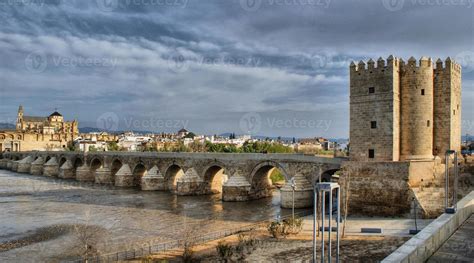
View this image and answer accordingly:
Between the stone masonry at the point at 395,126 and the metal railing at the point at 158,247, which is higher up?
the stone masonry at the point at 395,126

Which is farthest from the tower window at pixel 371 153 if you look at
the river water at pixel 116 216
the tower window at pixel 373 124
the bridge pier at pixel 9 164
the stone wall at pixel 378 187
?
the bridge pier at pixel 9 164

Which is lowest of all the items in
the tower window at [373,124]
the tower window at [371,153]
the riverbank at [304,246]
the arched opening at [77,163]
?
the riverbank at [304,246]

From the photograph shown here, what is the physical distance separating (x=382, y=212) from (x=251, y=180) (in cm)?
1439

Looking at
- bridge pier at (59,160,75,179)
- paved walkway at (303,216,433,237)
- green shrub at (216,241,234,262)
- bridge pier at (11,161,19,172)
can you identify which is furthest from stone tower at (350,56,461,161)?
bridge pier at (11,161,19,172)

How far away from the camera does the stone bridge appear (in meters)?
28.8

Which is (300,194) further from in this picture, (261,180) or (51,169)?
(51,169)

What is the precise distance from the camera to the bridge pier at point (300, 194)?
28.2 metres

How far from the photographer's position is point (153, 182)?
140 feet

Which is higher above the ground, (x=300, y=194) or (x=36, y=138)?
(x=36, y=138)

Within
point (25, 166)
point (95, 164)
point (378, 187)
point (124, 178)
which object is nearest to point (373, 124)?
point (378, 187)

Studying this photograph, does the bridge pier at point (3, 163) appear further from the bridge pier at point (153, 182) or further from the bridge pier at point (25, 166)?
the bridge pier at point (153, 182)

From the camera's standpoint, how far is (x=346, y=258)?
14.2m

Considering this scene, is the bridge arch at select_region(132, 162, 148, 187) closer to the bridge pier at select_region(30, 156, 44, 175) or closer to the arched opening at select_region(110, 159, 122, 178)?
the arched opening at select_region(110, 159, 122, 178)

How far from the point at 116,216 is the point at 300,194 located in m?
13.0
